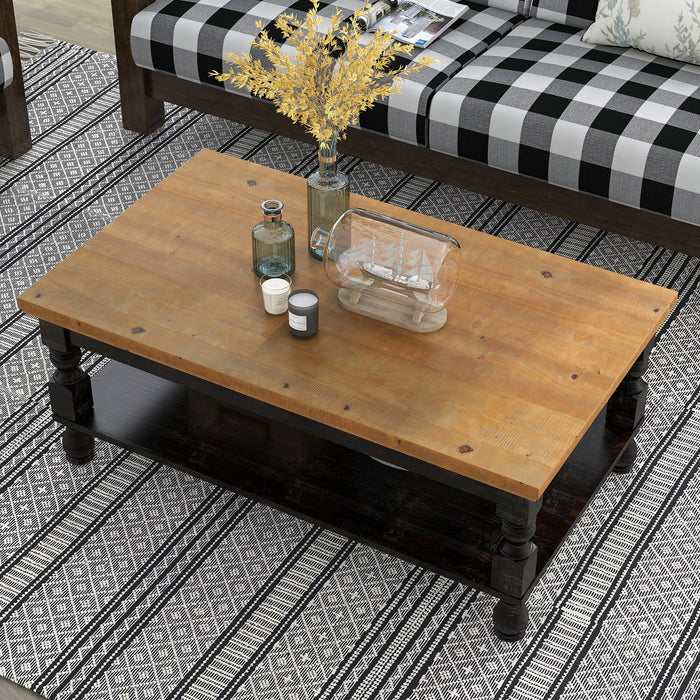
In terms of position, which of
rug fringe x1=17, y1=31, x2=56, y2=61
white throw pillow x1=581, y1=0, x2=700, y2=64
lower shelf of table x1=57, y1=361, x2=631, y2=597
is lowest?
rug fringe x1=17, y1=31, x2=56, y2=61

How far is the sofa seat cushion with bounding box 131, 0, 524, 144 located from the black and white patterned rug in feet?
3.12

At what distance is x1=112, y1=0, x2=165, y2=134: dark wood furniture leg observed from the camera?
10.8 feet

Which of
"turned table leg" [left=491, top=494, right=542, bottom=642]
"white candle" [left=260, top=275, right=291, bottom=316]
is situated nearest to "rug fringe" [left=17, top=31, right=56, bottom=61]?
"white candle" [left=260, top=275, right=291, bottom=316]

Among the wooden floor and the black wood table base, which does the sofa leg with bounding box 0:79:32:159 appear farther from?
the black wood table base

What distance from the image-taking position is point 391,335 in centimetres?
221

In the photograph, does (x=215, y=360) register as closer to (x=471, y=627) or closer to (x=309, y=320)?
(x=309, y=320)

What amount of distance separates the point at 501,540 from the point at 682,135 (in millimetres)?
1229

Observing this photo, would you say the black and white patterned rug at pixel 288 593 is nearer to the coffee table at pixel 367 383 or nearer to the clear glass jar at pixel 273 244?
the coffee table at pixel 367 383

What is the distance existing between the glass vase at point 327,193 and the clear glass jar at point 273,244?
66 mm

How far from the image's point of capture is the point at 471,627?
2.23m

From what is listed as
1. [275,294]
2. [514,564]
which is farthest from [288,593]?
[275,294]

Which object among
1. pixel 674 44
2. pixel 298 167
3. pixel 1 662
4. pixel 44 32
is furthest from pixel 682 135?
pixel 44 32

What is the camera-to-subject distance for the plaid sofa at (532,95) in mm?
2791

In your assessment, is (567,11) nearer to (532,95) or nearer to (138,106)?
(532,95)
